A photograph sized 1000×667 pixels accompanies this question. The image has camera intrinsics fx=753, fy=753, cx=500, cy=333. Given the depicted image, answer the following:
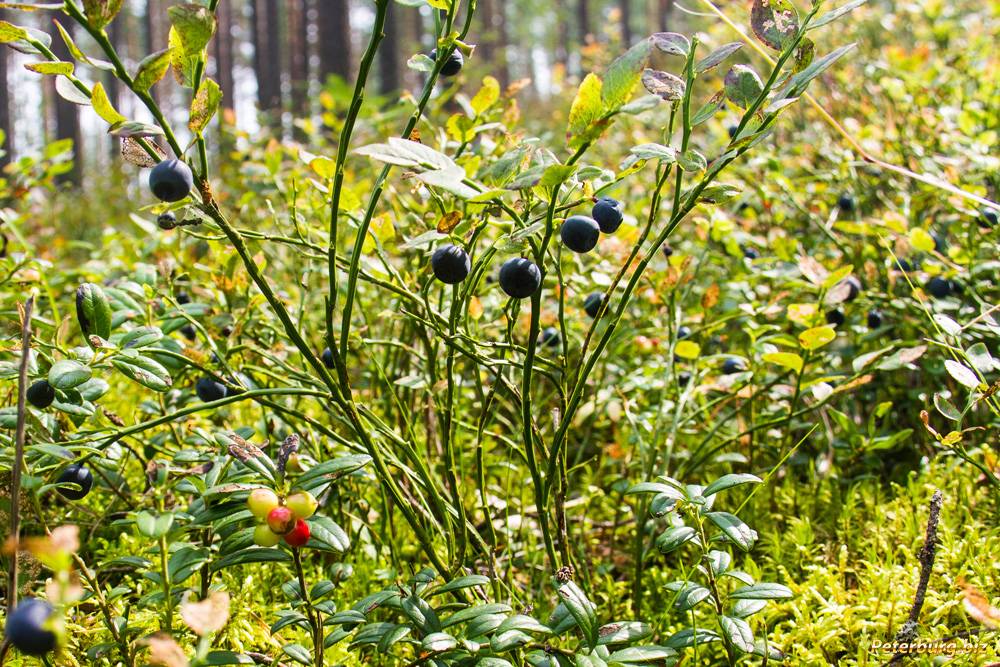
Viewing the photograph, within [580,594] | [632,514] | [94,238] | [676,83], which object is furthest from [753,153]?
[94,238]

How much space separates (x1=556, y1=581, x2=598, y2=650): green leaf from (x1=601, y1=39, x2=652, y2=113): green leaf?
0.56 m

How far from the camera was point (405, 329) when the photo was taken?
1820 millimetres

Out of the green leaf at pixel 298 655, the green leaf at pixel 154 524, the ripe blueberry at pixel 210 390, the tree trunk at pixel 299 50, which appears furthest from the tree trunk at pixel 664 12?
the green leaf at pixel 154 524

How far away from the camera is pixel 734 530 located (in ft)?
3.08

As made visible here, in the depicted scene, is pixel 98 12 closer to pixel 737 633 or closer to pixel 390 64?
pixel 737 633

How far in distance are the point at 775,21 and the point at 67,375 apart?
0.96 meters

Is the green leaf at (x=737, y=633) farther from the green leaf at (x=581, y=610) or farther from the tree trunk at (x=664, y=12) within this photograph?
→ the tree trunk at (x=664, y=12)

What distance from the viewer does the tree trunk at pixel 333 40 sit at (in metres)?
8.48

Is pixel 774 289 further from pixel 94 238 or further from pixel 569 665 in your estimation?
pixel 94 238

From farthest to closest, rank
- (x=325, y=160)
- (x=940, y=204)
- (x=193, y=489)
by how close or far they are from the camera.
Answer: (x=940, y=204) → (x=325, y=160) → (x=193, y=489)

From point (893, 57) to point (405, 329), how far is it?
193 cm

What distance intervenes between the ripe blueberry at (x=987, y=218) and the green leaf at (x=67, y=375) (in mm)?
1784

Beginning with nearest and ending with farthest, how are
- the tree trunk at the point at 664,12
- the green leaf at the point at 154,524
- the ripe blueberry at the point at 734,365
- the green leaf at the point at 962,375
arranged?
the green leaf at the point at 154,524 < the green leaf at the point at 962,375 < the ripe blueberry at the point at 734,365 < the tree trunk at the point at 664,12

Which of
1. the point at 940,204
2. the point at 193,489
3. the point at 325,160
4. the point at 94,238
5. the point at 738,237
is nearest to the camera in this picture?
the point at 193,489
